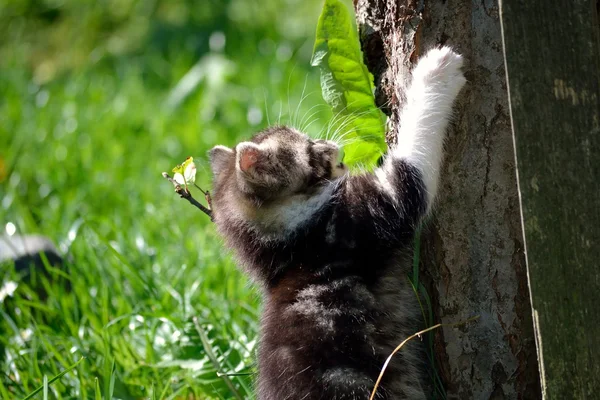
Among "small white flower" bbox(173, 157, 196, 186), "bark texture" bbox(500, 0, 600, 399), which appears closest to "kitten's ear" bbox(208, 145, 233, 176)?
"small white flower" bbox(173, 157, 196, 186)

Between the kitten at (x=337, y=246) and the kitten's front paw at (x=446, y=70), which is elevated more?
the kitten's front paw at (x=446, y=70)

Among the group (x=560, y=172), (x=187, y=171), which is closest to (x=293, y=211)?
(x=187, y=171)

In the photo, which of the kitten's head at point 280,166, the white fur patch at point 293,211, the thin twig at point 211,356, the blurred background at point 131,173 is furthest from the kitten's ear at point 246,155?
the thin twig at point 211,356

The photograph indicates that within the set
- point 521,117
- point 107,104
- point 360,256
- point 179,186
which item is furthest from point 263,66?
point 521,117

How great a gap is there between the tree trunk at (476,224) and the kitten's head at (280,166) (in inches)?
18.8

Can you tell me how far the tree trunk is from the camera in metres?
2.45

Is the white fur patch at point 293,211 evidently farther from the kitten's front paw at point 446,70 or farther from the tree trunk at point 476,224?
the kitten's front paw at point 446,70

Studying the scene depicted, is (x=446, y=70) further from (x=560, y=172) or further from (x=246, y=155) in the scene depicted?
(x=246, y=155)

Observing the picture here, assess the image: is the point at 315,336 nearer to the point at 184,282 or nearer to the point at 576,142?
the point at 576,142

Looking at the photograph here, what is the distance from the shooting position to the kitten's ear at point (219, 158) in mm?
3164

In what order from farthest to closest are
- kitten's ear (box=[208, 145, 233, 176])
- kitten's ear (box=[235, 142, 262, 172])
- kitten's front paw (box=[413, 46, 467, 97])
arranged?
kitten's ear (box=[208, 145, 233, 176])
kitten's ear (box=[235, 142, 262, 172])
kitten's front paw (box=[413, 46, 467, 97])

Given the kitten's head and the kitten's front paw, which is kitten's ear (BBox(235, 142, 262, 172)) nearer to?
the kitten's head

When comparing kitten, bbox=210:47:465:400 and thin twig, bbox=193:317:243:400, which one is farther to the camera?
thin twig, bbox=193:317:243:400

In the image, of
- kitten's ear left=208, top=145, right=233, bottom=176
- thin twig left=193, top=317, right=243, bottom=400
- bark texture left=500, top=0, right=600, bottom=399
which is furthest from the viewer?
kitten's ear left=208, top=145, right=233, bottom=176
